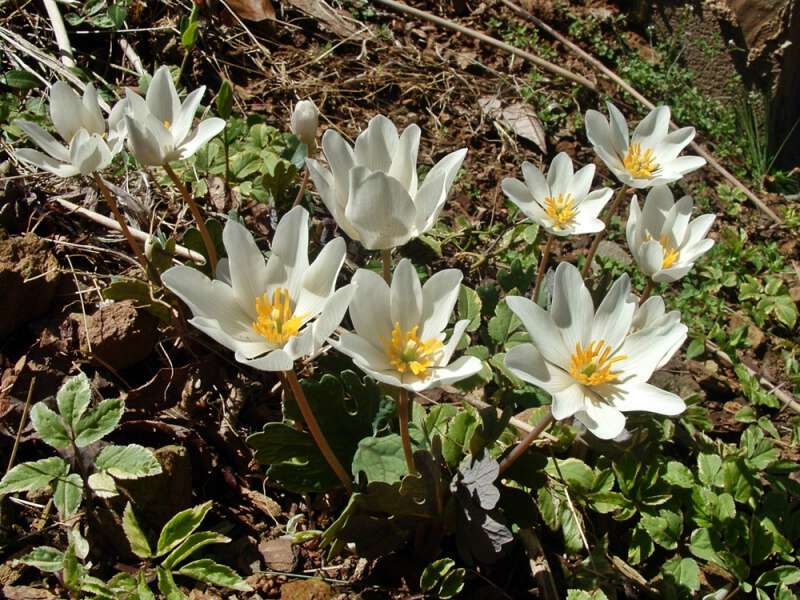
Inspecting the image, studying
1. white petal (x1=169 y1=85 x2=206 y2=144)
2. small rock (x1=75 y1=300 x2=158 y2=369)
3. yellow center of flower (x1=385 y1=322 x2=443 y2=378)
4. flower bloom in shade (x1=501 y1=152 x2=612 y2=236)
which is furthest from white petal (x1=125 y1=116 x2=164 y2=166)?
flower bloom in shade (x1=501 y1=152 x2=612 y2=236)

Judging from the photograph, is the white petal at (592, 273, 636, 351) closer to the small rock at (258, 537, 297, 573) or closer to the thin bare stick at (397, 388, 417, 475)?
the thin bare stick at (397, 388, 417, 475)

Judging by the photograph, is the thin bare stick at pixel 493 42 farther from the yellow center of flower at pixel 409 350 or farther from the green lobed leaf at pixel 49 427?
the green lobed leaf at pixel 49 427

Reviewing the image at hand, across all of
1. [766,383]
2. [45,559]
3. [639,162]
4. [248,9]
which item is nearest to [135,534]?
[45,559]

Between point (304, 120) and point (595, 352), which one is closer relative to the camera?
point (595, 352)

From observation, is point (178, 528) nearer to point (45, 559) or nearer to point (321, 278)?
point (45, 559)

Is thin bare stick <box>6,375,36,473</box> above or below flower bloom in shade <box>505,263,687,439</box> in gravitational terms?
below

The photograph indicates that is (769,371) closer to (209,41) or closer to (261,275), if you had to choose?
(261,275)

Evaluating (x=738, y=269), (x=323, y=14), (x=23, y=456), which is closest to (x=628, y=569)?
(x=23, y=456)
